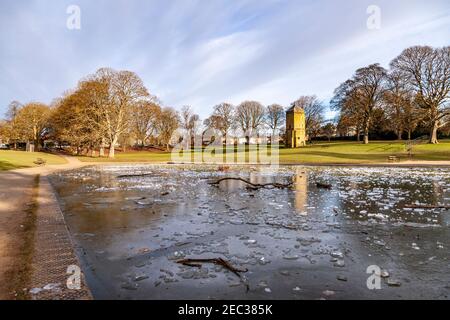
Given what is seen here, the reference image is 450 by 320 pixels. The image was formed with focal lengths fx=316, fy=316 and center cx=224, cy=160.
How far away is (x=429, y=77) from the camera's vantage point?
155ft

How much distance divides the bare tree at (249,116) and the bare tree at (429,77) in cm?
A: 4437

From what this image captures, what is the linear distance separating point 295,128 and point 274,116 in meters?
21.5

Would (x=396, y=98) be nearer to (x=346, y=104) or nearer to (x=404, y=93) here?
(x=404, y=93)

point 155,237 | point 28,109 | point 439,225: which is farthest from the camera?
point 28,109

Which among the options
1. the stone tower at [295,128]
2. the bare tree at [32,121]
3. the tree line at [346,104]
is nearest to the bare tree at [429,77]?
the tree line at [346,104]

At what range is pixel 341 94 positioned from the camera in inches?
2438

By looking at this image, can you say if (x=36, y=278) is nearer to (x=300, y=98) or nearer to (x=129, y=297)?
(x=129, y=297)

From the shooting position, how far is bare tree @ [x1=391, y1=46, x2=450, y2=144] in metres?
46.3

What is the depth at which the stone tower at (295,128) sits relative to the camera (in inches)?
2795

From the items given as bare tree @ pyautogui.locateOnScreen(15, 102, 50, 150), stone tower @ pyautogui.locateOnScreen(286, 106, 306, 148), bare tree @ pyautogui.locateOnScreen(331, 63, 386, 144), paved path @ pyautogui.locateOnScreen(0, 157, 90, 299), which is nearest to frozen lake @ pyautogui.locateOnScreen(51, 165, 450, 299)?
paved path @ pyautogui.locateOnScreen(0, 157, 90, 299)

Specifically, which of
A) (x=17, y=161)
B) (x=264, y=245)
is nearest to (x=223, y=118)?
(x=17, y=161)

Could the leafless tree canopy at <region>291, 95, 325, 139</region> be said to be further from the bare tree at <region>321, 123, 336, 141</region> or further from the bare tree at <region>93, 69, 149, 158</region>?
the bare tree at <region>93, 69, 149, 158</region>
